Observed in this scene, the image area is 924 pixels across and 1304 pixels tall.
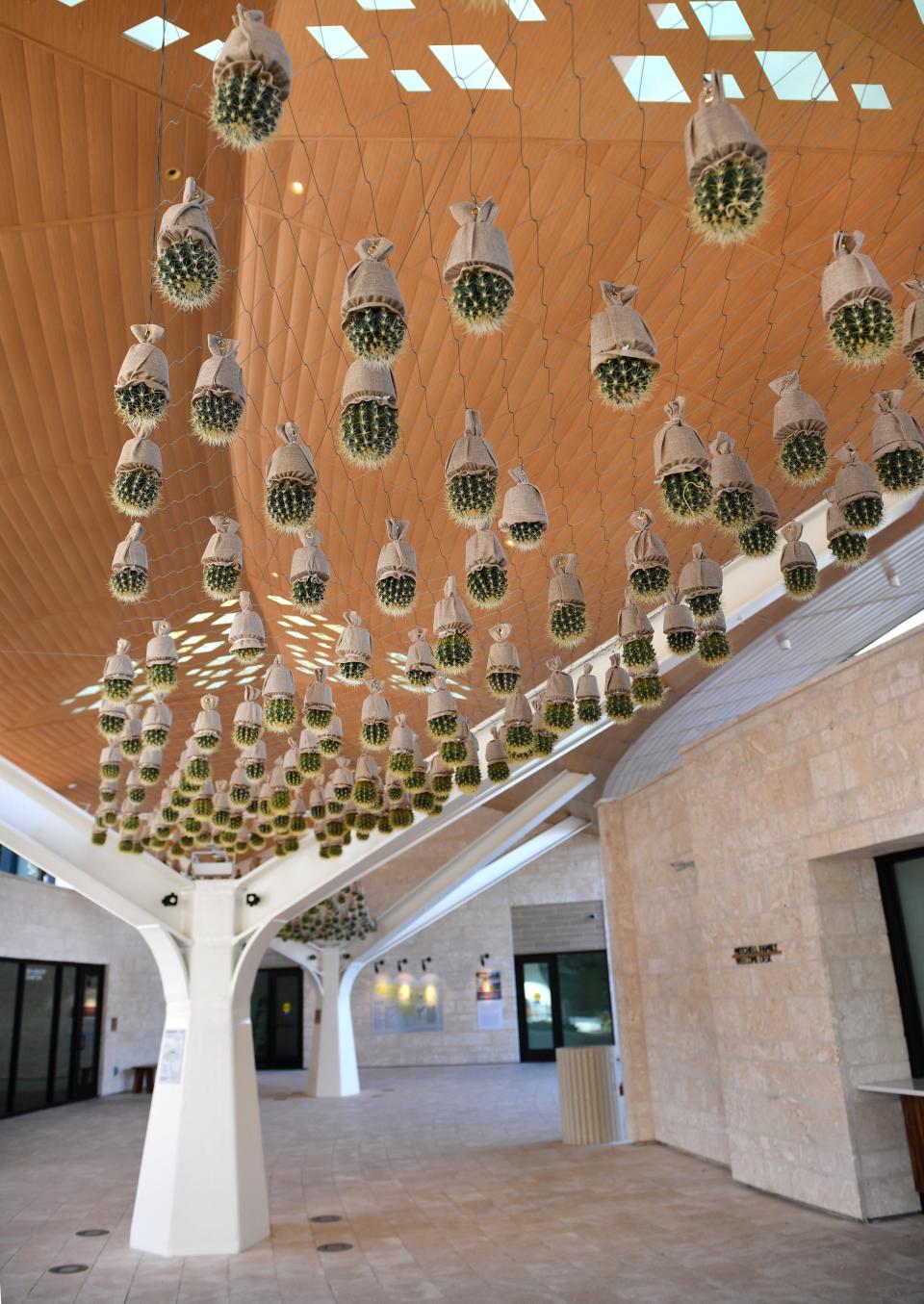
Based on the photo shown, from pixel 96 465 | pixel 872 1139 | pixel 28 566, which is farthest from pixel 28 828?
pixel 872 1139

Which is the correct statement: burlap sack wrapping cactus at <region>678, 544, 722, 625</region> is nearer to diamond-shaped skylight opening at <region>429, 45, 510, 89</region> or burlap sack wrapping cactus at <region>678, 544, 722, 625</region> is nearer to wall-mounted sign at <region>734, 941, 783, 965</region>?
diamond-shaped skylight opening at <region>429, 45, 510, 89</region>

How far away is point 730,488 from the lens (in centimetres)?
429

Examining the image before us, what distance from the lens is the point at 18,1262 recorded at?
7328 mm

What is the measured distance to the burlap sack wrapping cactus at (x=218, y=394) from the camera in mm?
3490

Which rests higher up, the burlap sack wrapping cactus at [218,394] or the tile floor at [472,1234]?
the burlap sack wrapping cactus at [218,394]

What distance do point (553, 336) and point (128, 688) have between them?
11.6 ft

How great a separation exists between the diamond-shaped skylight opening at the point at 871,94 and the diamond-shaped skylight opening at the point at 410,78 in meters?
2.01

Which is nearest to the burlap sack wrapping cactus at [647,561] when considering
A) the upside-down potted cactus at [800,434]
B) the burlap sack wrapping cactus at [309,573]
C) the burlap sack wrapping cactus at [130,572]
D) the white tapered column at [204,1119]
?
the upside-down potted cactus at [800,434]

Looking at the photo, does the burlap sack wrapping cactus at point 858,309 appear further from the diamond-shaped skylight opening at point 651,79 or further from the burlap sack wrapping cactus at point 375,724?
the burlap sack wrapping cactus at point 375,724

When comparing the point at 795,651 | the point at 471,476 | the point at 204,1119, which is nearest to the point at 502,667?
the point at 471,476

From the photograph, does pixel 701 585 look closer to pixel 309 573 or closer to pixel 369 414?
pixel 309 573

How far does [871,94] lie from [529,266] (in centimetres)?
197

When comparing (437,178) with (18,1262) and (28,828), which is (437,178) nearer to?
(28,828)

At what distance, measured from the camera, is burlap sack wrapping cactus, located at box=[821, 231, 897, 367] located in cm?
315
